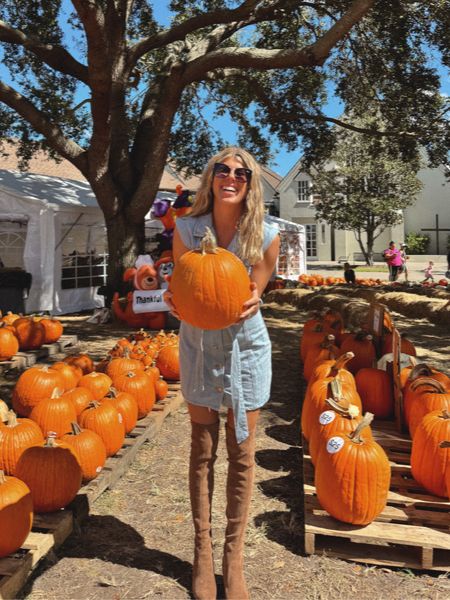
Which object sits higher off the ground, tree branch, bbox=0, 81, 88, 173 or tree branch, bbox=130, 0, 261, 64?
tree branch, bbox=130, 0, 261, 64

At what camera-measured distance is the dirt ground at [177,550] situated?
233cm

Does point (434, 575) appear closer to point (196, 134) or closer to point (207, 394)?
point (207, 394)

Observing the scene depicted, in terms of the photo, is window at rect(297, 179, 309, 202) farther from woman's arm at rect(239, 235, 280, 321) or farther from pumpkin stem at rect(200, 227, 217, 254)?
pumpkin stem at rect(200, 227, 217, 254)

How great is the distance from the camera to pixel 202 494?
2.34 meters

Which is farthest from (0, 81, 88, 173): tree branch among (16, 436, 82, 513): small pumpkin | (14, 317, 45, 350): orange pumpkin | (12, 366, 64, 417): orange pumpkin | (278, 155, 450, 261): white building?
(278, 155, 450, 261): white building

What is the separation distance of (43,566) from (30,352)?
15.3 ft

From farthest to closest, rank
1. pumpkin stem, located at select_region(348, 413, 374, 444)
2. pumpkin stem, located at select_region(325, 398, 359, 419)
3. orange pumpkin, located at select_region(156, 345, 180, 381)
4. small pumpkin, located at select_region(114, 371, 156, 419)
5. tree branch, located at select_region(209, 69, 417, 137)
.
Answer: tree branch, located at select_region(209, 69, 417, 137) < orange pumpkin, located at select_region(156, 345, 180, 381) < small pumpkin, located at select_region(114, 371, 156, 419) < pumpkin stem, located at select_region(325, 398, 359, 419) < pumpkin stem, located at select_region(348, 413, 374, 444)

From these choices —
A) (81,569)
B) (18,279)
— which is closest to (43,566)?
(81,569)

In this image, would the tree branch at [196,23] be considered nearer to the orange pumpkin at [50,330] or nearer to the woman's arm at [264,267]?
the orange pumpkin at [50,330]

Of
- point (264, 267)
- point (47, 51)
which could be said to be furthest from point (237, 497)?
point (47, 51)

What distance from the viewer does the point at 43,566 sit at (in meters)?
2.49

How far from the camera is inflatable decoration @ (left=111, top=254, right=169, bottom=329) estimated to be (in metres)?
8.84

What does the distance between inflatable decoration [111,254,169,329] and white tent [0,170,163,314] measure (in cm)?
270

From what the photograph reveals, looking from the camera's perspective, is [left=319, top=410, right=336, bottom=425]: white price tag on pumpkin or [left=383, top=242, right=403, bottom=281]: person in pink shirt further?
[left=383, top=242, right=403, bottom=281]: person in pink shirt
